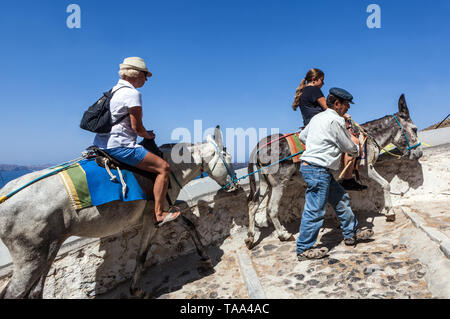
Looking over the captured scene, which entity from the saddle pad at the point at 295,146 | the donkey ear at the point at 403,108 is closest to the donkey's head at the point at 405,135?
the donkey ear at the point at 403,108

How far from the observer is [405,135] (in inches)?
222

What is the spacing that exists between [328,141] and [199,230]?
8.74 ft

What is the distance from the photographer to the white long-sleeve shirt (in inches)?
155

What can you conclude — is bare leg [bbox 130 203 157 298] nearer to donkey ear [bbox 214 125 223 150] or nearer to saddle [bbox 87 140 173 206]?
saddle [bbox 87 140 173 206]

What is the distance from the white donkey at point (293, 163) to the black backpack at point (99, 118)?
2.59m

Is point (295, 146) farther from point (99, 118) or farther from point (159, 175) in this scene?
point (99, 118)

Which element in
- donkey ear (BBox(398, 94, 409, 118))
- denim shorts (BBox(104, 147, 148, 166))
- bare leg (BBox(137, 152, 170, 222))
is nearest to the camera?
denim shorts (BBox(104, 147, 148, 166))

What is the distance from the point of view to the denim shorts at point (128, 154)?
3535mm

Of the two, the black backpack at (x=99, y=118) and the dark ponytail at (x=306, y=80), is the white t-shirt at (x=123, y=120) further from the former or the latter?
the dark ponytail at (x=306, y=80)

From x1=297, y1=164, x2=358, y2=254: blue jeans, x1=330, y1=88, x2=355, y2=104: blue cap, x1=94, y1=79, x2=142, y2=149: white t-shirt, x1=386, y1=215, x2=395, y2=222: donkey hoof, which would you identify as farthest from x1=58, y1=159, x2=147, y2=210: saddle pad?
x1=386, y1=215, x2=395, y2=222: donkey hoof

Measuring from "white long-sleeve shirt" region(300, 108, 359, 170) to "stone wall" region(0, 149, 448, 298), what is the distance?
1263mm

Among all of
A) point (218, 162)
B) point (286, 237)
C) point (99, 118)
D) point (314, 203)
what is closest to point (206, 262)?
point (286, 237)

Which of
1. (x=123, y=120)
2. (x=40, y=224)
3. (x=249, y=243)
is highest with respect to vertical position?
(x=123, y=120)
